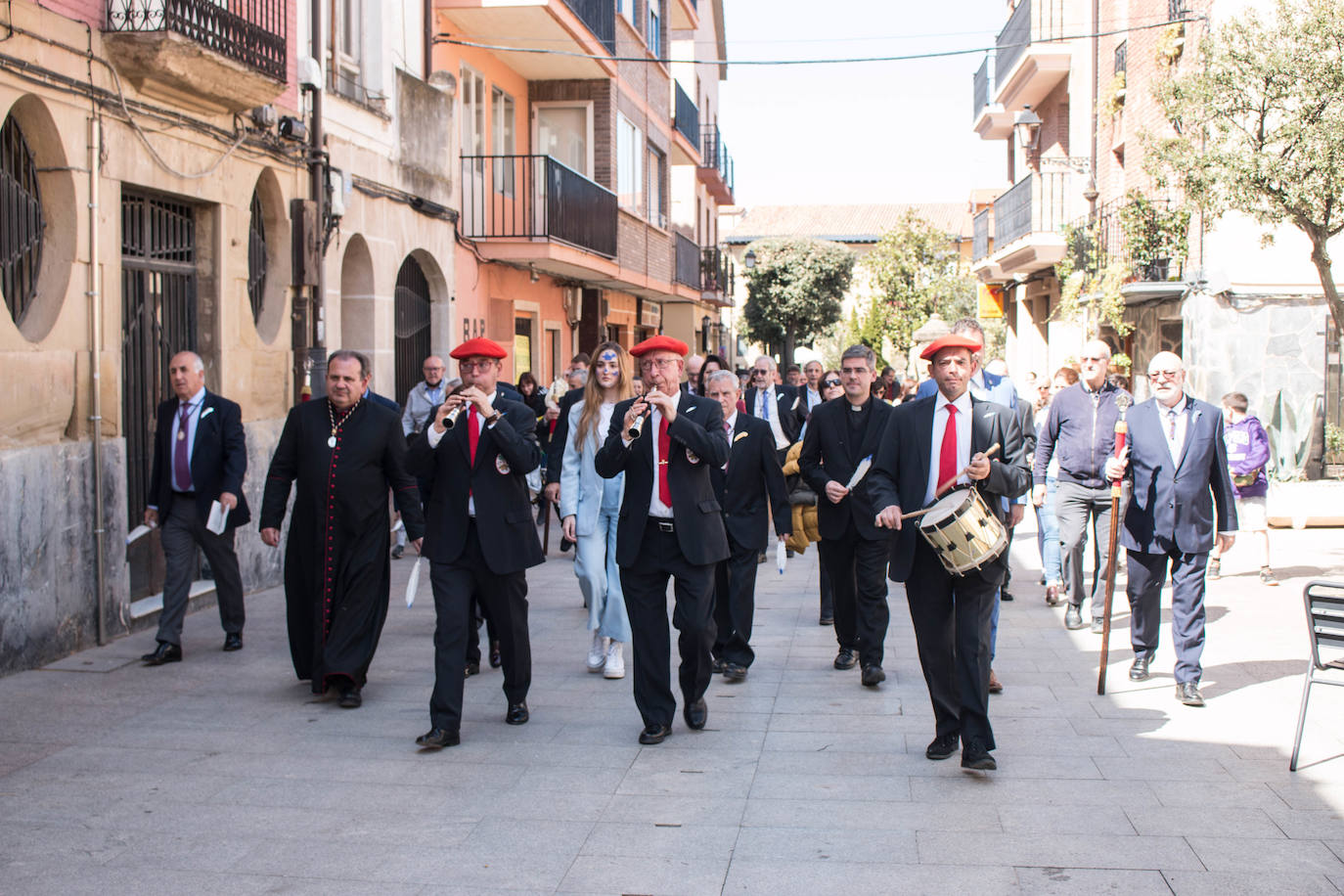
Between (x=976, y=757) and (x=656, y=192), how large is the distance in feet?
73.1

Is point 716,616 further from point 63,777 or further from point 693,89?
point 693,89

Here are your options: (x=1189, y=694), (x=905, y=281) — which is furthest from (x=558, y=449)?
(x=905, y=281)

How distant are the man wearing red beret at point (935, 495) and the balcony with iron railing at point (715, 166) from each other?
93.8 feet

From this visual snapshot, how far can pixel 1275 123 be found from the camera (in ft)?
43.8

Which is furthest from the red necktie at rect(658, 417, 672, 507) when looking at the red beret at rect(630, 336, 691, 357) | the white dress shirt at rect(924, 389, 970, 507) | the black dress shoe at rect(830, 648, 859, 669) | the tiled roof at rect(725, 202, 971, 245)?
the tiled roof at rect(725, 202, 971, 245)

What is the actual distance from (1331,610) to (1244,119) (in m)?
8.59

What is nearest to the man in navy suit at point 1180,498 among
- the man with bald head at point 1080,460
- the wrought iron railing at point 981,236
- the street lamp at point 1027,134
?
the man with bald head at point 1080,460

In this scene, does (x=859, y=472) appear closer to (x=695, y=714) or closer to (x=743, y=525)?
(x=743, y=525)

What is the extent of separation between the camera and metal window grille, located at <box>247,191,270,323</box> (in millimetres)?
11312

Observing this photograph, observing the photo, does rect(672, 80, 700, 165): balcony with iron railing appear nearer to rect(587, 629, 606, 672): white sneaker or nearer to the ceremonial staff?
rect(587, 629, 606, 672): white sneaker

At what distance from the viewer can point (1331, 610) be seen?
19.0ft

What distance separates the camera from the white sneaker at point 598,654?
8.05m

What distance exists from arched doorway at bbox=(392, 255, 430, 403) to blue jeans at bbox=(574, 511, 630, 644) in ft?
23.0

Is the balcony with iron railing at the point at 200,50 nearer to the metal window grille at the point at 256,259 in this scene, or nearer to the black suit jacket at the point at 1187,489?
the metal window grille at the point at 256,259
